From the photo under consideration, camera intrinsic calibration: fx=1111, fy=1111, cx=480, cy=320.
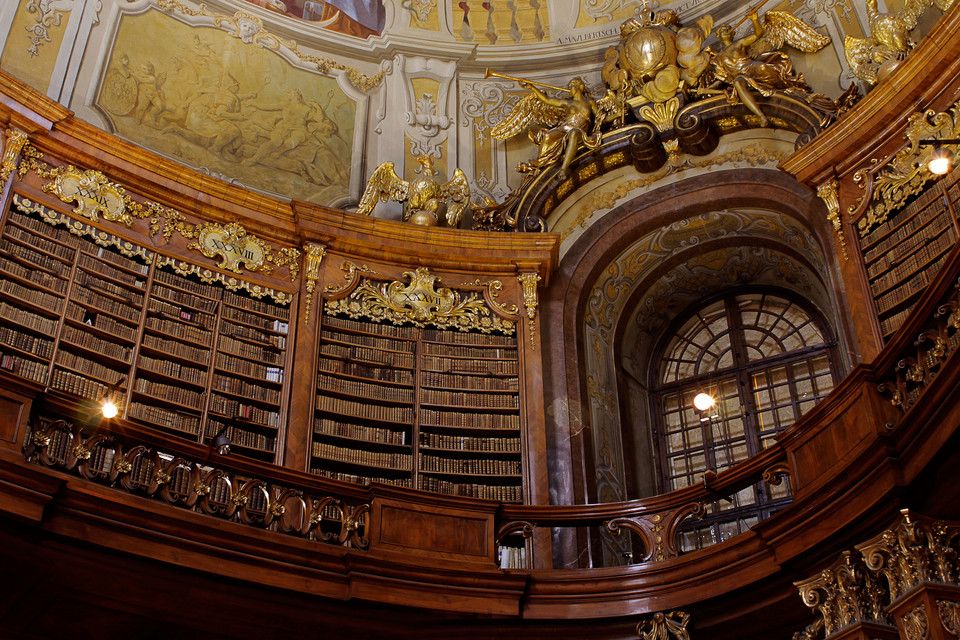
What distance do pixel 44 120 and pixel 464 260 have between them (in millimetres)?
3605

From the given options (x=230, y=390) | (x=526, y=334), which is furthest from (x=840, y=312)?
(x=230, y=390)

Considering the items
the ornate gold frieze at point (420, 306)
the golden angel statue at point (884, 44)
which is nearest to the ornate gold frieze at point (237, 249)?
the ornate gold frieze at point (420, 306)

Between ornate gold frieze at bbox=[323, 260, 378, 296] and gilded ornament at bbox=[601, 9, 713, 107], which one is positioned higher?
gilded ornament at bbox=[601, 9, 713, 107]

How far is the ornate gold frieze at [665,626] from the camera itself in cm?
691

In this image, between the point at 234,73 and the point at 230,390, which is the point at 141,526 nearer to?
the point at 230,390

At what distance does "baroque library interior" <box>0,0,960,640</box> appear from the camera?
20.6ft

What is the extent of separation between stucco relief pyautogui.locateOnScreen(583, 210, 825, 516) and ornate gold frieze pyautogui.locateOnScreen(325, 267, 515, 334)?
0.98 metres

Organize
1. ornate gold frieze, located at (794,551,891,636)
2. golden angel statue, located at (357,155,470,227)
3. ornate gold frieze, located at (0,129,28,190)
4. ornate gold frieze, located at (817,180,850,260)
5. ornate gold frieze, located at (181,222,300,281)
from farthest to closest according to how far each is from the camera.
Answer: golden angel statue, located at (357,155,470,227) < ornate gold frieze, located at (181,222,300,281) < ornate gold frieze, located at (817,180,850,260) < ornate gold frieze, located at (0,129,28,190) < ornate gold frieze, located at (794,551,891,636)

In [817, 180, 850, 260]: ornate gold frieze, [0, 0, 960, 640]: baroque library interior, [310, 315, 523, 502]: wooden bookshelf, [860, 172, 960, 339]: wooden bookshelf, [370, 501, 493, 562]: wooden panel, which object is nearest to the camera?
[0, 0, 960, 640]: baroque library interior

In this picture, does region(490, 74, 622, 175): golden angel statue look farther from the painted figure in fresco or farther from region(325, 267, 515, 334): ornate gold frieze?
the painted figure in fresco

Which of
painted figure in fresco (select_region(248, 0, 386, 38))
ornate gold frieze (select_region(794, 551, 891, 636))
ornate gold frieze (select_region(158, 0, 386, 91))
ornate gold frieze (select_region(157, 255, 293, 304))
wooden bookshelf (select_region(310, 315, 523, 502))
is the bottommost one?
ornate gold frieze (select_region(794, 551, 891, 636))

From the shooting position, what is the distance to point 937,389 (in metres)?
5.37

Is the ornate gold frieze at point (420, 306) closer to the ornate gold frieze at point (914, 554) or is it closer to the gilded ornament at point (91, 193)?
the gilded ornament at point (91, 193)

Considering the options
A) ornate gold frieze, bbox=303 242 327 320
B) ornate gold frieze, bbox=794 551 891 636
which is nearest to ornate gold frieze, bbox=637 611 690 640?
ornate gold frieze, bbox=794 551 891 636
